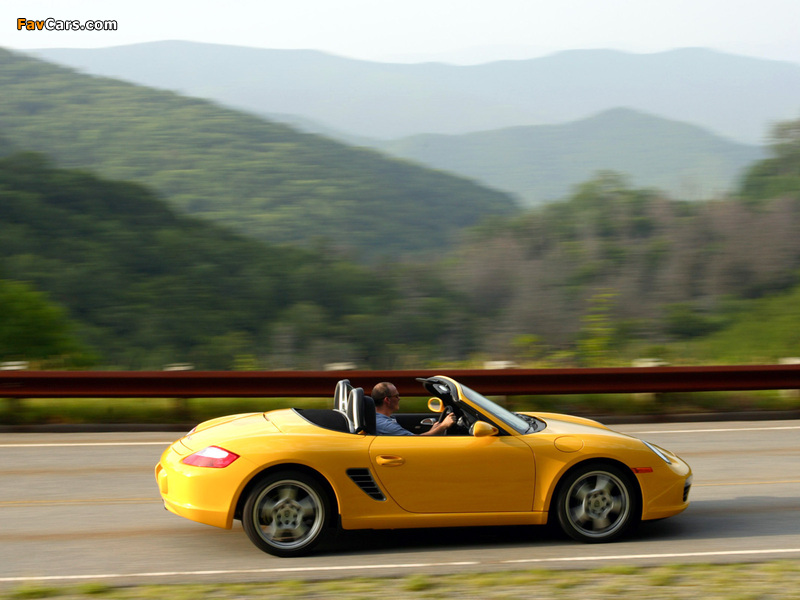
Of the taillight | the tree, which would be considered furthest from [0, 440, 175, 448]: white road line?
the tree

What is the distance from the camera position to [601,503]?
19.5ft

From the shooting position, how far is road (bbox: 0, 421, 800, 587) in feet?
17.7

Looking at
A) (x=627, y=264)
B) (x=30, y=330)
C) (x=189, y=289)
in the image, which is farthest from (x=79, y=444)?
(x=627, y=264)

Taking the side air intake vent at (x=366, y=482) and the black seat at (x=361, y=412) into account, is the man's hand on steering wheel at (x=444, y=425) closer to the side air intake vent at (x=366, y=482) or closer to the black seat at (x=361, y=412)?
the black seat at (x=361, y=412)

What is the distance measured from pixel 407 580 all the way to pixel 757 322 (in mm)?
25787

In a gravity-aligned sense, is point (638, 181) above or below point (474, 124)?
below

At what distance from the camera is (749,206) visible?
1309 inches

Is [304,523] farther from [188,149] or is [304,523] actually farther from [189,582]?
[188,149]

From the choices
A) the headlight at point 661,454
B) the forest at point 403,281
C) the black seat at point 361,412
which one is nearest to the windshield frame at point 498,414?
the black seat at point 361,412

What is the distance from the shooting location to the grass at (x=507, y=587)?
4.80 metres

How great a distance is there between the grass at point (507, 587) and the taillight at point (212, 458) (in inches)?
32.5

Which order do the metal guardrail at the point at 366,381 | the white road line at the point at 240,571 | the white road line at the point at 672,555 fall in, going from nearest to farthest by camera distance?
the white road line at the point at 240,571
the white road line at the point at 672,555
the metal guardrail at the point at 366,381

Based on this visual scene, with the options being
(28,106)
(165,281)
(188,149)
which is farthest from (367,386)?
(28,106)

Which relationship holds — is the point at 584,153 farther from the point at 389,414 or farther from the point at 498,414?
the point at 389,414
